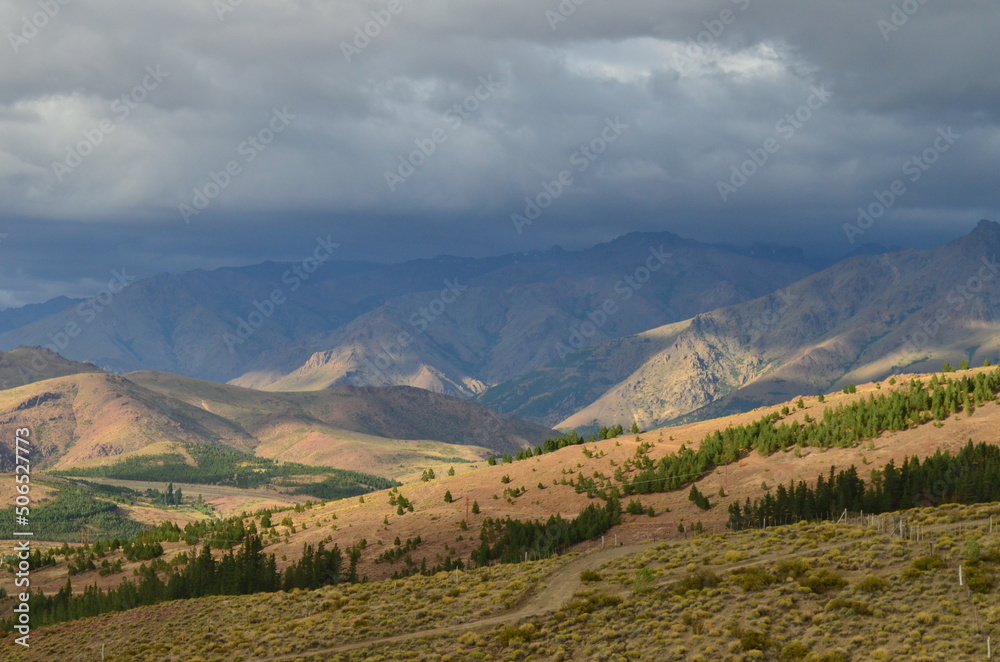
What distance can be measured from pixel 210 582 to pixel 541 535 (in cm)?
4172

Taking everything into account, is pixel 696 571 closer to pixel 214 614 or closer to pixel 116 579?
pixel 214 614

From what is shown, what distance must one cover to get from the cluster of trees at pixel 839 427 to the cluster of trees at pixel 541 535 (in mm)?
12741

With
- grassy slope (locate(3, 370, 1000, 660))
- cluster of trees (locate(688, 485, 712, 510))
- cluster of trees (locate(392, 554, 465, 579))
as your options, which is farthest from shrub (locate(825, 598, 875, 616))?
cluster of trees (locate(392, 554, 465, 579))

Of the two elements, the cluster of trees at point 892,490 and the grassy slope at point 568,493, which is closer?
the cluster of trees at point 892,490

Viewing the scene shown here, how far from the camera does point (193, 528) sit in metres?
169

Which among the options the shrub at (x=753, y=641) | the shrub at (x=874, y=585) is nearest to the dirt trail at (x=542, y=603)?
the shrub at (x=874, y=585)

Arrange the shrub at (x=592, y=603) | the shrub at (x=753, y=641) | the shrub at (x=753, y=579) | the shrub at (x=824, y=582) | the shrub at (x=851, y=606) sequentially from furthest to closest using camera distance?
1. the shrub at (x=592, y=603)
2. the shrub at (x=753, y=579)
3. the shrub at (x=824, y=582)
4. the shrub at (x=851, y=606)
5. the shrub at (x=753, y=641)

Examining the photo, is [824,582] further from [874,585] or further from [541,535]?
[541,535]

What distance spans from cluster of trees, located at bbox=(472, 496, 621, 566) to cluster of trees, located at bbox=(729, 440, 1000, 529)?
15567 mm

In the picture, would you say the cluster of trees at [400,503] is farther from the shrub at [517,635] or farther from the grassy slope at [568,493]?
the shrub at [517,635]

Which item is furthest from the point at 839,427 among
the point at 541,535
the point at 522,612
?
the point at 522,612

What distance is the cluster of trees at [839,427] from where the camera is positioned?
4818 inches

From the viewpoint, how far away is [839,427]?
125250 millimetres

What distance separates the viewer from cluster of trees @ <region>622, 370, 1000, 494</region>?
122375 millimetres
